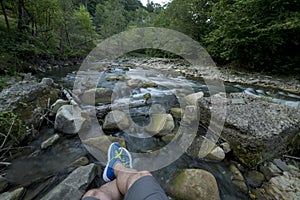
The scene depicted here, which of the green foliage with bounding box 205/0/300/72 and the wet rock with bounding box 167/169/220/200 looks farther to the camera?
the green foliage with bounding box 205/0/300/72

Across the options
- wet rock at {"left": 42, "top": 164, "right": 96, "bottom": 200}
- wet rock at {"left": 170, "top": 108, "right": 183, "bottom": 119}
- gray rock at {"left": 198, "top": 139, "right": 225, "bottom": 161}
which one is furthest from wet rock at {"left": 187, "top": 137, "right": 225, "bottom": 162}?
wet rock at {"left": 42, "top": 164, "right": 96, "bottom": 200}

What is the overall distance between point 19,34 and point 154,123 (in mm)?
7986

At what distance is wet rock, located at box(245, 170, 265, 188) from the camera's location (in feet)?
5.37

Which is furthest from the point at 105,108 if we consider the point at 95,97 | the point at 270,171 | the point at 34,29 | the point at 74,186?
the point at 34,29

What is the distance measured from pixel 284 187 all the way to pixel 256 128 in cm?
67

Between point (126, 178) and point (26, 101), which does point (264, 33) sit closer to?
point (126, 178)

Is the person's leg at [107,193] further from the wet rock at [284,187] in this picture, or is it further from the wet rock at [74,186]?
the wet rock at [284,187]

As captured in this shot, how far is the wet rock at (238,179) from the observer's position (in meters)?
1.60

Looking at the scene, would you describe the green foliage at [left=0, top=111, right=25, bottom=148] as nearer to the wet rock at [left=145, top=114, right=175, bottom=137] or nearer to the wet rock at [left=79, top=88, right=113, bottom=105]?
the wet rock at [left=79, top=88, right=113, bottom=105]

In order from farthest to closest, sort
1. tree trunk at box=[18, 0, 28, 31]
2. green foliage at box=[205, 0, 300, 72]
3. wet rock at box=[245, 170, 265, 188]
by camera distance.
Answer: tree trunk at box=[18, 0, 28, 31]
green foliage at box=[205, 0, 300, 72]
wet rock at box=[245, 170, 265, 188]

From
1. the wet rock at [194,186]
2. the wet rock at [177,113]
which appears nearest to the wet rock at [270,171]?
the wet rock at [194,186]

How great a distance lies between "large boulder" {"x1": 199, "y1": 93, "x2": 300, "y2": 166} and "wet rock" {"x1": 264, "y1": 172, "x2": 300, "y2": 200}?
242 mm

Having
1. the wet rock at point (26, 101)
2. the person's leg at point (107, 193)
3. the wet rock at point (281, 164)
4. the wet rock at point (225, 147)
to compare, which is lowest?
the person's leg at point (107, 193)

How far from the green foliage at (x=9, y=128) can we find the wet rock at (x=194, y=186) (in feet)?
6.85
